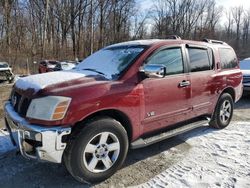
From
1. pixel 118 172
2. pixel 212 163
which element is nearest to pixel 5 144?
pixel 118 172

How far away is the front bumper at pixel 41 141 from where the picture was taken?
3.18 m

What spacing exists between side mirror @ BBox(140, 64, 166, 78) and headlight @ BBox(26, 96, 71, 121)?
119cm

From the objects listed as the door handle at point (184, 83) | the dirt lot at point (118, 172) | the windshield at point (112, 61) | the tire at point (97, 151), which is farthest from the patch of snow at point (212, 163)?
the windshield at point (112, 61)

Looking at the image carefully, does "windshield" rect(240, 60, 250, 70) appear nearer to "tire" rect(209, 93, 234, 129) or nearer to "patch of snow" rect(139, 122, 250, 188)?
"tire" rect(209, 93, 234, 129)

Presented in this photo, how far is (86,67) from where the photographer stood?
4.67m

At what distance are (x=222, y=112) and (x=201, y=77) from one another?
1.28 m

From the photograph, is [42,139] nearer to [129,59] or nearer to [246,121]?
[129,59]

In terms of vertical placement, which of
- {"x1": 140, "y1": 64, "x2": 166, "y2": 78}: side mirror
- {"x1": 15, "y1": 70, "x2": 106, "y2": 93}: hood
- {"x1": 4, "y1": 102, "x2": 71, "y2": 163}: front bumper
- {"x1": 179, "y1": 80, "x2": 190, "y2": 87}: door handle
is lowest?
{"x1": 4, "y1": 102, "x2": 71, "y2": 163}: front bumper

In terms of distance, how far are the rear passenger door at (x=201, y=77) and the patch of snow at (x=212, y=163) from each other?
528 mm

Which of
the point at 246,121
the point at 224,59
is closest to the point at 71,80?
the point at 224,59

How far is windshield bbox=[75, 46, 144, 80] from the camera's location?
4043 millimetres

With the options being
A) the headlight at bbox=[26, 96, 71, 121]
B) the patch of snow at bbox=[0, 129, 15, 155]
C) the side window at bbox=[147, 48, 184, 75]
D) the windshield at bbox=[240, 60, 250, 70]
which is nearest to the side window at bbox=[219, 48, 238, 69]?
the side window at bbox=[147, 48, 184, 75]

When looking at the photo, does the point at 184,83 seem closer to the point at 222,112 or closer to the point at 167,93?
the point at 167,93

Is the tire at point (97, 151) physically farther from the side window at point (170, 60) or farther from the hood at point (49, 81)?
the side window at point (170, 60)
